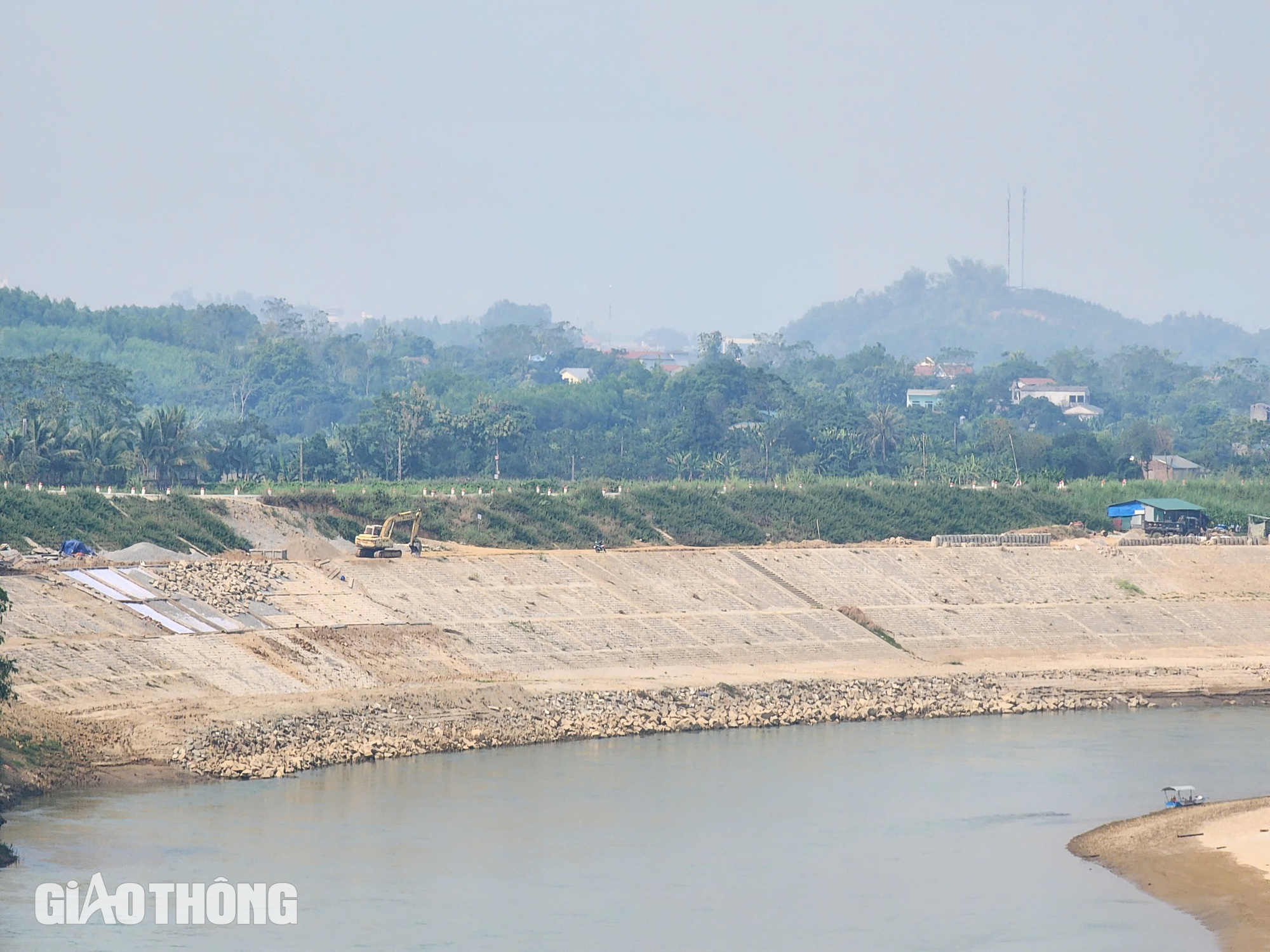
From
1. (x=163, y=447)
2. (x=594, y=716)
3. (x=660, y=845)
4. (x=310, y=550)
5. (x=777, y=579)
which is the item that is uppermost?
(x=163, y=447)

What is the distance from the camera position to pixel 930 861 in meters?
38.1

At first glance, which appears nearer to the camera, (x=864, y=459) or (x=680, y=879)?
(x=680, y=879)

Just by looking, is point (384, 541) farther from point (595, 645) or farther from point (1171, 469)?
point (1171, 469)

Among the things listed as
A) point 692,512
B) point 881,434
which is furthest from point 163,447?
point 881,434

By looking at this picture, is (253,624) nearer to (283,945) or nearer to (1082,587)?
(283,945)

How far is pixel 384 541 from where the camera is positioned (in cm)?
6600

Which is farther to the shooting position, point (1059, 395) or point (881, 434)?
point (1059, 395)

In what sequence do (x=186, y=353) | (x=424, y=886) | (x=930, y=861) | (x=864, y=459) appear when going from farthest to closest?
(x=186, y=353)
(x=864, y=459)
(x=930, y=861)
(x=424, y=886)

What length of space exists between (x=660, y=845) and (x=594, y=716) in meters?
11.9

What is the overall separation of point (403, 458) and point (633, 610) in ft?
148

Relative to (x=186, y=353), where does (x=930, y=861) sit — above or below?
below

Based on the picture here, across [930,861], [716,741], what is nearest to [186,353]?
[716,741]

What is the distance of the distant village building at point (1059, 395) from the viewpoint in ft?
589

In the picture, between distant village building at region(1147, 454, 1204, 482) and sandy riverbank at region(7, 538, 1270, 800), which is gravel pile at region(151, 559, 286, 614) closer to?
sandy riverbank at region(7, 538, 1270, 800)
